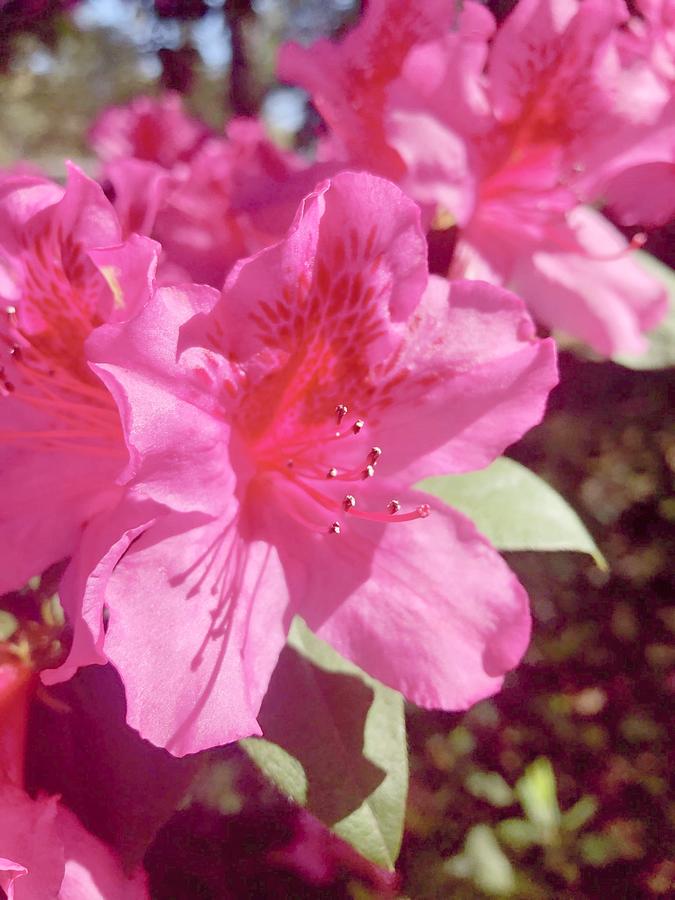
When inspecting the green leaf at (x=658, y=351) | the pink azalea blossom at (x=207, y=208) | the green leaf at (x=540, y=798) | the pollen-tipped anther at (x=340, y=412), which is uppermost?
the pink azalea blossom at (x=207, y=208)

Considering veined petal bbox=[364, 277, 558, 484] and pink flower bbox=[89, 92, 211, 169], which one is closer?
veined petal bbox=[364, 277, 558, 484]

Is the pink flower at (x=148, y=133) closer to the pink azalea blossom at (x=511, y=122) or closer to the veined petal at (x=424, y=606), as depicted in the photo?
the pink azalea blossom at (x=511, y=122)

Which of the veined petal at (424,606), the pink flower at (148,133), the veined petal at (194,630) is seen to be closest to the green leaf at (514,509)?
the veined petal at (424,606)

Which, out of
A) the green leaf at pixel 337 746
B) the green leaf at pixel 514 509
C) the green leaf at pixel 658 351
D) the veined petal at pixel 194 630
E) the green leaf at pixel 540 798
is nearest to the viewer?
the veined petal at pixel 194 630

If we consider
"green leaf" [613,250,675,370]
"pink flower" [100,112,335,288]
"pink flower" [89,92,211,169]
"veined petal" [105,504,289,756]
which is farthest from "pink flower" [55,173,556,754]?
"pink flower" [89,92,211,169]

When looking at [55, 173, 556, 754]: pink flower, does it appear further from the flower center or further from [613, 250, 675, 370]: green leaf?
[613, 250, 675, 370]: green leaf

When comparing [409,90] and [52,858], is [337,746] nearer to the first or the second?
[52,858]

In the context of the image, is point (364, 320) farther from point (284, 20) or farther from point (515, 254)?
point (284, 20)

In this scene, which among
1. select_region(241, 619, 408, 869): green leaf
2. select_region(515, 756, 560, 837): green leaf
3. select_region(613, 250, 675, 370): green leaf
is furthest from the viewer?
select_region(515, 756, 560, 837): green leaf

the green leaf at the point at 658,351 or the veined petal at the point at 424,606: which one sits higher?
the green leaf at the point at 658,351
